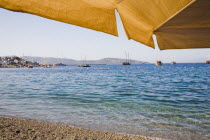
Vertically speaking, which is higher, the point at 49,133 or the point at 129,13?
the point at 129,13

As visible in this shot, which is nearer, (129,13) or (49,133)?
(129,13)

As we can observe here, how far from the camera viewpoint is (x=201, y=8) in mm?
1556

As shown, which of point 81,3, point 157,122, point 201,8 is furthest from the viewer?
point 157,122

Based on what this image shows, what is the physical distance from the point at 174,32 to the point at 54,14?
154 centimetres

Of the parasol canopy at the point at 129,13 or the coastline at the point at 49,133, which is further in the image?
the coastline at the point at 49,133

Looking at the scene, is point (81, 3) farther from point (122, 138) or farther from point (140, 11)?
point (122, 138)

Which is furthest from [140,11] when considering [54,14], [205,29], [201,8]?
[205,29]

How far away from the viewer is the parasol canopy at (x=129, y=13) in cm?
163

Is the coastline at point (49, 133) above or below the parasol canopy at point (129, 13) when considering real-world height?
below

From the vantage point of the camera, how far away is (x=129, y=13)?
1.88 meters

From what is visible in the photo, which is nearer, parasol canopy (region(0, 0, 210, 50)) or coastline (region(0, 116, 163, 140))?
parasol canopy (region(0, 0, 210, 50))

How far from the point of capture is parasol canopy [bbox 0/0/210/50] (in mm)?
1631

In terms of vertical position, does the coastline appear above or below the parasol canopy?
below

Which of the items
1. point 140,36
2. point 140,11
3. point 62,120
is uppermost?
point 140,11
